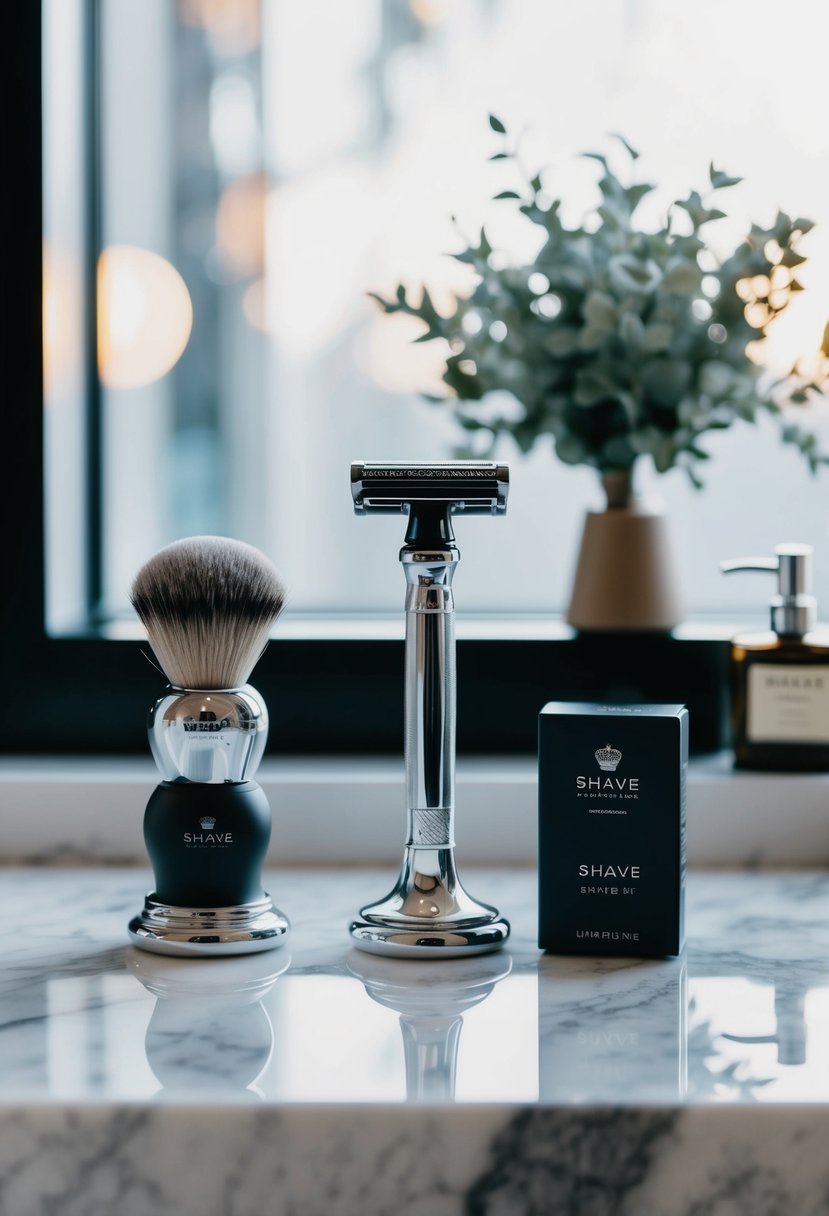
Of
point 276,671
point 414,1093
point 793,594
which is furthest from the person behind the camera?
point 276,671

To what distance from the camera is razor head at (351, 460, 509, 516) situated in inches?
30.1

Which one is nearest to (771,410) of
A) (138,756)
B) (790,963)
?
(790,963)

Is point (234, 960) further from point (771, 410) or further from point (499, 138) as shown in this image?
point (499, 138)

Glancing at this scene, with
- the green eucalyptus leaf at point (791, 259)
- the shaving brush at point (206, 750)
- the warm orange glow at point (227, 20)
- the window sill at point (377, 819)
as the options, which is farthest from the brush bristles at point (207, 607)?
the warm orange glow at point (227, 20)

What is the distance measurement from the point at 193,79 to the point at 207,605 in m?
0.68

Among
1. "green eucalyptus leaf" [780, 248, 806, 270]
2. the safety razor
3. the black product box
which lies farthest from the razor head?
"green eucalyptus leaf" [780, 248, 806, 270]

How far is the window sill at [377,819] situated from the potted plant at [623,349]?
0.54ft

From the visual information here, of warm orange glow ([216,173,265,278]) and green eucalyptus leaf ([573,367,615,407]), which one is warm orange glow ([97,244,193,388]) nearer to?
warm orange glow ([216,173,265,278])

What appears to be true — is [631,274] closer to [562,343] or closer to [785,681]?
[562,343]

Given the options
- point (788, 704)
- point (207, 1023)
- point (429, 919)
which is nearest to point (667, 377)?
point (788, 704)

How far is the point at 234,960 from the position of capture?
0.77 meters

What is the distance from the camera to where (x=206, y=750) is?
2.51 feet

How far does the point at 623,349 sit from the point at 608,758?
15.3 inches

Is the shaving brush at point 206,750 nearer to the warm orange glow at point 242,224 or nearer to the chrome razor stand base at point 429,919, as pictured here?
the chrome razor stand base at point 429,919
